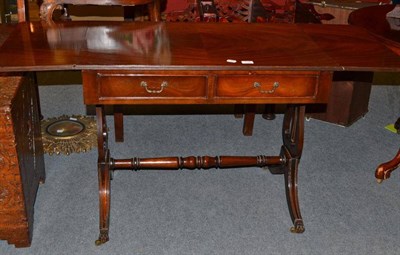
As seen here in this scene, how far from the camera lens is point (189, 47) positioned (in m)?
2.63

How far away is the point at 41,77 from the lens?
4.84 metres

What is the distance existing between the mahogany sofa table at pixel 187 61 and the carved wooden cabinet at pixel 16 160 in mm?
215

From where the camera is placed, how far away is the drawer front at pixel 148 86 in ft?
7.90

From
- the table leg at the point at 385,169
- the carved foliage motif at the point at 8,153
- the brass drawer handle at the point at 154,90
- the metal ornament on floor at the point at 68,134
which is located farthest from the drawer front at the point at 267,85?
the metal ornament on floor at the point at 68,134

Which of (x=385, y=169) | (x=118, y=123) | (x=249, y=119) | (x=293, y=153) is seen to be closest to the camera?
(x=293, y=153)

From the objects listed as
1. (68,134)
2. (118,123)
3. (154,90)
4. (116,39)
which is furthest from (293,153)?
(68,134)

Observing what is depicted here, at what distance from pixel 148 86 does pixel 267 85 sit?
0.54 m

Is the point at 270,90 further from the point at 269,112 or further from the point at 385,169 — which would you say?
the point at 269,112

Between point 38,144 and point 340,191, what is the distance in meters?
1.84

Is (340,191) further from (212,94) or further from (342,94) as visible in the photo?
(212,94)

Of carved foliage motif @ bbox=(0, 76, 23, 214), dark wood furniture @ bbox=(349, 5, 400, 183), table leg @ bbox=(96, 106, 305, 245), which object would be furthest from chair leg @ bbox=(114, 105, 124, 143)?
dark wood furniture @ bbox=(349, 5, 400, 183)

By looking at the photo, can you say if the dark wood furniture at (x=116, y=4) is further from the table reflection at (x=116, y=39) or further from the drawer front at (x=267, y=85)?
the drawer front at (x=267, y=85)

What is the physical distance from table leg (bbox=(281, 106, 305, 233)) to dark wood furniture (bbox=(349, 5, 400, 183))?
0.59 metres

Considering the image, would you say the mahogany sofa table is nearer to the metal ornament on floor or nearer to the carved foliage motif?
the carved foliage motif
